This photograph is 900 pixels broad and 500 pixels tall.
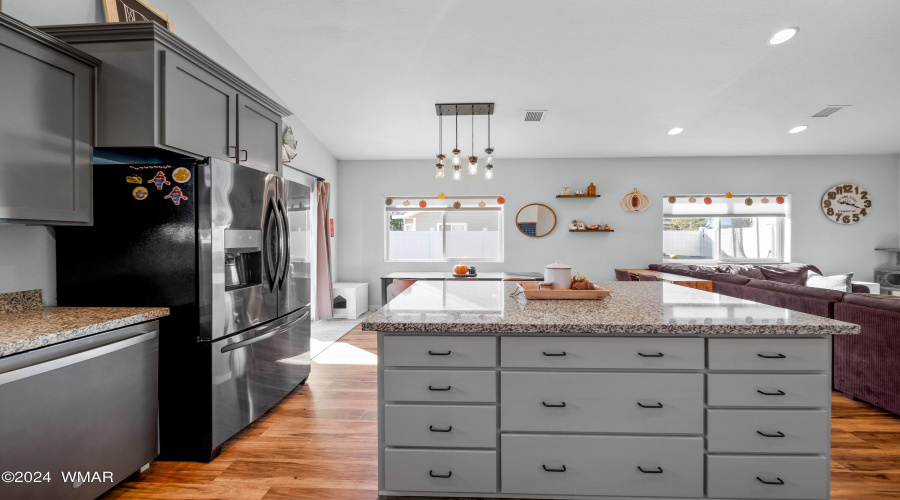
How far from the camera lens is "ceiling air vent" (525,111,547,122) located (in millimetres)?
4371

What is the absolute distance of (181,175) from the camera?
1.99 metres

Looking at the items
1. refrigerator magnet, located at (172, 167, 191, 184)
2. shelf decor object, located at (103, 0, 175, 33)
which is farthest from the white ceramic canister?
shelf decor object, located at (103, 0, 175, 33)

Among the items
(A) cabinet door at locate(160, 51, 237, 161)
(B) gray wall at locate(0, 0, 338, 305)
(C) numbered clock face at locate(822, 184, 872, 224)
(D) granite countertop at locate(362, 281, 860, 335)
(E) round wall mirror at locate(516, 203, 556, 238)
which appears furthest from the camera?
(E) round wall mirror at locate(516, 203, 556, 238)

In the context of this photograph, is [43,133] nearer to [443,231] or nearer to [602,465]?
[602,465]

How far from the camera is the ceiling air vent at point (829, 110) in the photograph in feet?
14.1

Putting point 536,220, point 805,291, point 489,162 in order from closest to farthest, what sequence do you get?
point 805,291
point 489,162
point 536,220

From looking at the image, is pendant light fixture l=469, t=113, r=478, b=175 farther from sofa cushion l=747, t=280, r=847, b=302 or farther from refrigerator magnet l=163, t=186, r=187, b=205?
sofa cushion l=747, t=280, r=847, b=302

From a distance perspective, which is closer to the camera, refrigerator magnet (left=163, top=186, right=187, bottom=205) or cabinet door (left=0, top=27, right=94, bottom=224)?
cabinet door (left=0, top=27, right=94, bottom=224)

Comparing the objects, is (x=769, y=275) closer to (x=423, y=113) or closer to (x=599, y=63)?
(x=599, y=63)

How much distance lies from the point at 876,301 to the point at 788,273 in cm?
360

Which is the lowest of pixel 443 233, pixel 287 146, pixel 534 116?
pixel 443 233

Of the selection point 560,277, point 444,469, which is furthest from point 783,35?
point 444,469

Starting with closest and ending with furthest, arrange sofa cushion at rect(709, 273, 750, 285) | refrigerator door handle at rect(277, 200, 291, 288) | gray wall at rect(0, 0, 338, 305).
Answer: gray wall at rect(0, 0, 338, 305), refrigerator door handle at rect(277, 200, 291, 288), sofa cushion at rect(709, 273, 750, 285)

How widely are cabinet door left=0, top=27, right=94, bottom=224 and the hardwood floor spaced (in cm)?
127
